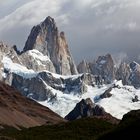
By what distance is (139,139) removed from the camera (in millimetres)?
129250

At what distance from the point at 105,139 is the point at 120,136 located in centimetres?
511

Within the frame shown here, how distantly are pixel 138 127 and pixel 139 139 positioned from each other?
10.8m

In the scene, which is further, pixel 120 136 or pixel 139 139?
pixel 120 136

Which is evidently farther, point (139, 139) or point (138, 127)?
point (138, 127)

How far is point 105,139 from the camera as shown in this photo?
144750 mm

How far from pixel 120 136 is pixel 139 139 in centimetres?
1186

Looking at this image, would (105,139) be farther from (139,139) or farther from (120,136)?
(139,139)

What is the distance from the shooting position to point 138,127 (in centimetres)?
13988

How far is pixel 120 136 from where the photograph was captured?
140750 millimetres

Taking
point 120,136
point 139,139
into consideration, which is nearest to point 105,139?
point 120,136

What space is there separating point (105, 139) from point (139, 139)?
16649mm

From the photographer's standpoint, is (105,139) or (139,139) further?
(105,139)
